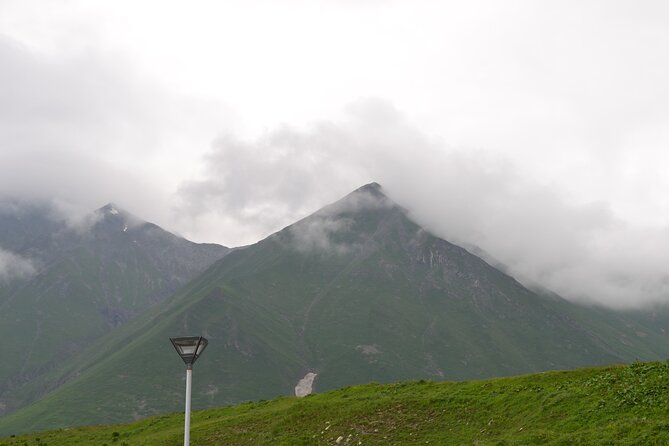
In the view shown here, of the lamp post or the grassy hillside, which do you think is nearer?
the lamp post

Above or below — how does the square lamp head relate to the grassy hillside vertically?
above

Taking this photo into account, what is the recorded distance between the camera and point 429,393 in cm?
4875

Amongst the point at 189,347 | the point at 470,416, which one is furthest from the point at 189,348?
the point at 470,416

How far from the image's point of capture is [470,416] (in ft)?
133

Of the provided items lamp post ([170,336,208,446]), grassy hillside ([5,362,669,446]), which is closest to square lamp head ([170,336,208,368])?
→ lamp post ([170,336,208,446])

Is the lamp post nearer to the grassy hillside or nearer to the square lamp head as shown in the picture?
the square lamp head

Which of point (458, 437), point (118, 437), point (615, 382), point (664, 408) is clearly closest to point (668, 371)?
point (615, 382)

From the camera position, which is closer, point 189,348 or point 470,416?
point 189,348

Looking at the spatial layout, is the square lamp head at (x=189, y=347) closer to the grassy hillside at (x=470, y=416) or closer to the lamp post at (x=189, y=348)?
the lamp post at (x=189, y=348)

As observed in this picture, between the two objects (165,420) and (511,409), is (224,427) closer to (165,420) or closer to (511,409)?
(165,420)

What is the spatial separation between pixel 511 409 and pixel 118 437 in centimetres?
4198

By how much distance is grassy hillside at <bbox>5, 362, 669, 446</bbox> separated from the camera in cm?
3136

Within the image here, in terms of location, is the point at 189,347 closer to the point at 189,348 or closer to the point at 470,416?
the point at 189,348

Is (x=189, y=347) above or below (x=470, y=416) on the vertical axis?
above
